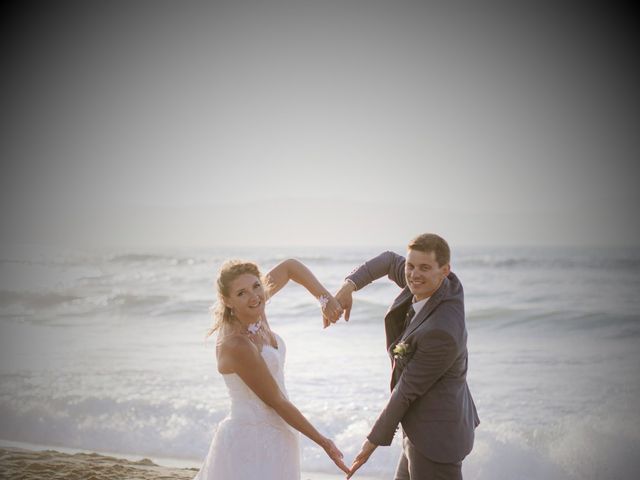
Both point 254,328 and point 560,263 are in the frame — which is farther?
point 560,263

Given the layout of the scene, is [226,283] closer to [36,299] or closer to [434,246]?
[434,246]

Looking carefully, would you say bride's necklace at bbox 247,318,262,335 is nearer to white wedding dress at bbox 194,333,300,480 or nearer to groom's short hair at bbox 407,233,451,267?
white wedding dress at bbox 194,333,300,480

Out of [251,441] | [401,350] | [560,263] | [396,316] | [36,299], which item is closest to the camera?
[401,350]

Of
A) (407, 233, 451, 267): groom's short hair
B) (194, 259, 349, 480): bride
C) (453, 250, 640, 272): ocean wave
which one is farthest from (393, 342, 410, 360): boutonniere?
(453, 250, 640, 272): ocean wave

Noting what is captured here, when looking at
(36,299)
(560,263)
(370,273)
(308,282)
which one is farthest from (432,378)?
(560,263)

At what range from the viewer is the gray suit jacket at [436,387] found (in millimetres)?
3025

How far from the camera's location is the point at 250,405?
129 inches

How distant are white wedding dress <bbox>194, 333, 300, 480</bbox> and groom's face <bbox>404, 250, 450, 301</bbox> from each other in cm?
90

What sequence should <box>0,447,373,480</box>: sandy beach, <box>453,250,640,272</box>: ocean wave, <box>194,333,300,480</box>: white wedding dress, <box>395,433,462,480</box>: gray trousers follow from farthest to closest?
<box>453,250,640,272</box>: ocean wave
<box>0,447,373,480</box>: sandy beach
<box>194,333,300,480</box>: white wedding dress
<box>395,433,462,480</box>: gray trousers

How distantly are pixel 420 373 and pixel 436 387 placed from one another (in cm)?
17

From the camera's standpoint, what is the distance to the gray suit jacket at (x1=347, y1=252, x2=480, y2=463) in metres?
3.03

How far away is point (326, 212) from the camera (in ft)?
253

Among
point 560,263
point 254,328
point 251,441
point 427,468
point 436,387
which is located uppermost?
point 254,328

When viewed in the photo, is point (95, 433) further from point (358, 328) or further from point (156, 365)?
point (358, 328)
